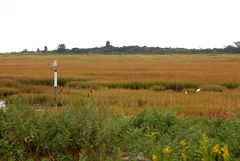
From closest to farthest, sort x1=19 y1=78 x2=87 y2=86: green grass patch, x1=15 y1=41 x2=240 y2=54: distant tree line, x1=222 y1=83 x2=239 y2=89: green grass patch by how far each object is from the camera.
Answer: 1. x1=222 y1=83 x2=239 y2=89: green grass patch
2. x1=19 y1=78 x2=87 y2=86: green grass patch
3. x1=15 y1=41 x2=240 y2=54: distant tree line

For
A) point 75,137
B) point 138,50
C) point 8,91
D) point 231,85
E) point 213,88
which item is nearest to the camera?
point 75,137

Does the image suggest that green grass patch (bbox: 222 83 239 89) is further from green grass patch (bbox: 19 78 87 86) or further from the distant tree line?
the distant tree line

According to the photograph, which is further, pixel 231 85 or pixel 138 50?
pixel 138 50

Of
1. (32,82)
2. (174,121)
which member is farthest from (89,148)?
(32,82)

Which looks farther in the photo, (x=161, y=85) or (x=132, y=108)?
(x=161, y=85)

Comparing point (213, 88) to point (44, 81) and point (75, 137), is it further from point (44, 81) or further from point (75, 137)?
point (75, 137)

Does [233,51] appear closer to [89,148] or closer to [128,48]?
[128,48]

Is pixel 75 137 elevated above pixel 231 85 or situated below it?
above

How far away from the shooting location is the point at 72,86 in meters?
23.6

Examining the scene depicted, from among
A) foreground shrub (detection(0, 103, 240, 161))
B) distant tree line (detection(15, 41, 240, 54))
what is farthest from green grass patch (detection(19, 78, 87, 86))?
distant tree line (detection(15, 41, 240, 54))

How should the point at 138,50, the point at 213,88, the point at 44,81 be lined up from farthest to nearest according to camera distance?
the point at 138,50, the point at 44,81, the point at 213,88

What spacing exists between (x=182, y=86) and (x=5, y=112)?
52.6 ft

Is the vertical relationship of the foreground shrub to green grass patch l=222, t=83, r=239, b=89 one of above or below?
above

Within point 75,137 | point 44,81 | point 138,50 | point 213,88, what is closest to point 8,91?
point 44,81
